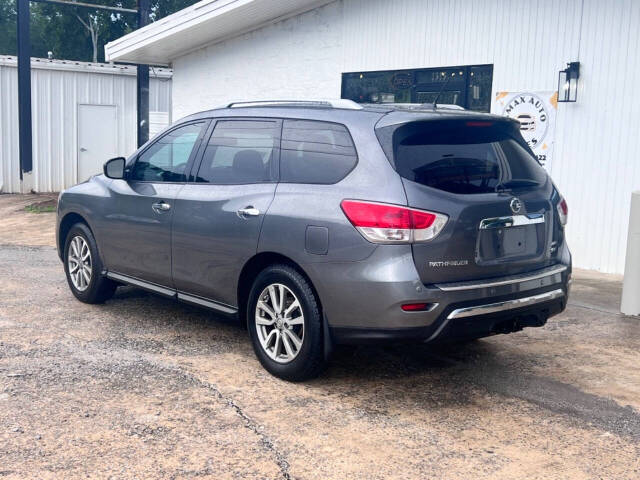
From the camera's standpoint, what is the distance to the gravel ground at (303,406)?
12.8ft

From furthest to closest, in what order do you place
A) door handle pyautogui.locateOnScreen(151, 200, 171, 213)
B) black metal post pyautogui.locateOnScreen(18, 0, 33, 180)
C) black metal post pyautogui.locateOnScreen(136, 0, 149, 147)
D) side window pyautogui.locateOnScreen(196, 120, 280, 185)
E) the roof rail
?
black metal post pyautogui.locateOnScreen(18, 0, 33, 180)
black metal post pyautogui.locateOnScreen(136, 0, 149, 147)
door handle pyautogui.locateOnScreen(151, 200, 171, 213)
side window pyautogui.locateOnScreen(196, 120, 280, 185)
the roof rail

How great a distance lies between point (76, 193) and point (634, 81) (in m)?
6.16

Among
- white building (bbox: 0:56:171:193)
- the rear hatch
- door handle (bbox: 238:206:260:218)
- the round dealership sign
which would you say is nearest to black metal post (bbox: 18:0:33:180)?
white building (bbox: 0:56:171:193)

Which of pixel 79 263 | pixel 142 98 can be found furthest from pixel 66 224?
pixel 142 98

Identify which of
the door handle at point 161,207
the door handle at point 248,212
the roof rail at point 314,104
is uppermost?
the roof rail at point 314,104

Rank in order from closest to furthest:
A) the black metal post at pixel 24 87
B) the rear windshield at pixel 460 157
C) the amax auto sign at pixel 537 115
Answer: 1. the rear windshield at pixel 460 157
2. the amax auto sign at pixel 537 115
3. the black metal post at pixel 24 87

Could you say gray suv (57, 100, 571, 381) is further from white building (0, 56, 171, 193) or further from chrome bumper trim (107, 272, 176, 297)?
white building (0, 56, 171, 193)

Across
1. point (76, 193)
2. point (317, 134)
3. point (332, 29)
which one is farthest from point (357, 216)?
point (332, 29)

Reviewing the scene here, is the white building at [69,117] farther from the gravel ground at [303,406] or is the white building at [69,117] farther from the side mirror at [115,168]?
the gravel ground at [303,406]

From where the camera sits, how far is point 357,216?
460 centimetres

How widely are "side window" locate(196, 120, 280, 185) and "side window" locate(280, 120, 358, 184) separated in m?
0.14

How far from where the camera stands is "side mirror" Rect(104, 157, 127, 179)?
658 cm

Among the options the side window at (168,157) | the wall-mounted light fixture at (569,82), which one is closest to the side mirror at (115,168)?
the side window at (168,157)

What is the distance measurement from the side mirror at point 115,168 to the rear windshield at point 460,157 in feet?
9.19
